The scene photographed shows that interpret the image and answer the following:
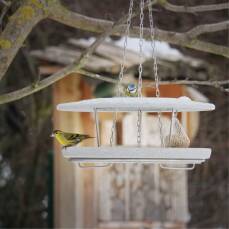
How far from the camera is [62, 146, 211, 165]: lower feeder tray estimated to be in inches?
144

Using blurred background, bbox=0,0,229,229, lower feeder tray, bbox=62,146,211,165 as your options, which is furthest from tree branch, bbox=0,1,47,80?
blurred background, bbox=0,0,229,229

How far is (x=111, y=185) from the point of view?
819 cm

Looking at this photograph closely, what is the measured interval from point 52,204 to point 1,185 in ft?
11.0

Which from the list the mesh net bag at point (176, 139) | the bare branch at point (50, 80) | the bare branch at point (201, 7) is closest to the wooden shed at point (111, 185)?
the bare branch at point (201, 7)

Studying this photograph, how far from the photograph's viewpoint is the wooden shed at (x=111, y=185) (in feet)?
26.5

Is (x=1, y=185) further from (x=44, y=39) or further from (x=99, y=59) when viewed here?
(x=99, y=59)

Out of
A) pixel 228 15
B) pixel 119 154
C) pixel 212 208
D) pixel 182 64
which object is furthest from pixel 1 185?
pixel 119 154

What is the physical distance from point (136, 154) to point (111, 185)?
457 centimetres

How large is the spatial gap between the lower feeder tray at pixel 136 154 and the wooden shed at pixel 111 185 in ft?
13.8

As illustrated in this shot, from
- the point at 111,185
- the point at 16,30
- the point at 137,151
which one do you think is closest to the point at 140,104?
the point at 137,151

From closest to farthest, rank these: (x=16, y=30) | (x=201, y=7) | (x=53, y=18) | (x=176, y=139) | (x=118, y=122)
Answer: (x=176, y=139)
(x=16, y=30)
(x=53, y=18)
(x=201, y=7)
(x=118, y=122)

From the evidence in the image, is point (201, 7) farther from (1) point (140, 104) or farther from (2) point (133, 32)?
(1) point (140, 104)

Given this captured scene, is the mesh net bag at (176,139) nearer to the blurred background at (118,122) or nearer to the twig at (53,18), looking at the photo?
the twig at (53,18)

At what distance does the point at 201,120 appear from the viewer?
408 inches
